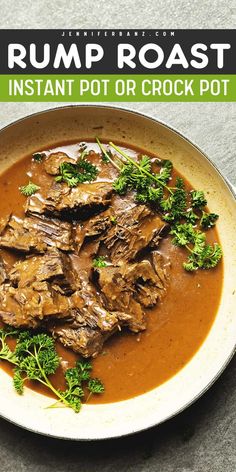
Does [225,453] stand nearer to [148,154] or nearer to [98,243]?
[98,243]

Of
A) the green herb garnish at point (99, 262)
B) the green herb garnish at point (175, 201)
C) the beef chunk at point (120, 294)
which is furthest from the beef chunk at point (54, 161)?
the beef chunk at point (120, 294)

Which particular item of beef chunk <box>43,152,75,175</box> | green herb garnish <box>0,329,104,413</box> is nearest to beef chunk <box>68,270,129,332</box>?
green herb garnish <box>0,329,104,413</box>

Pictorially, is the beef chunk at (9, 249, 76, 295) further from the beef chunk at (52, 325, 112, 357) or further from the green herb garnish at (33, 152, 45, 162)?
the green herb garnish at (33, 152, 45, 162)

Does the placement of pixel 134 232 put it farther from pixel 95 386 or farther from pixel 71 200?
pixel 95 386

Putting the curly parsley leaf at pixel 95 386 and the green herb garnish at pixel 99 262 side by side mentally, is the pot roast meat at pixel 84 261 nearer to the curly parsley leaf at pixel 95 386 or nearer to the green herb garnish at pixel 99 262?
the green herb garnish at pixel 99 262

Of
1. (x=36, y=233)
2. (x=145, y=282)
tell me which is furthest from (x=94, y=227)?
(x=145, y=282)

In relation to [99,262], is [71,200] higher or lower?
higher

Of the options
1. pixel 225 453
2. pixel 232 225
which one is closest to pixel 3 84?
pixel 232 225
